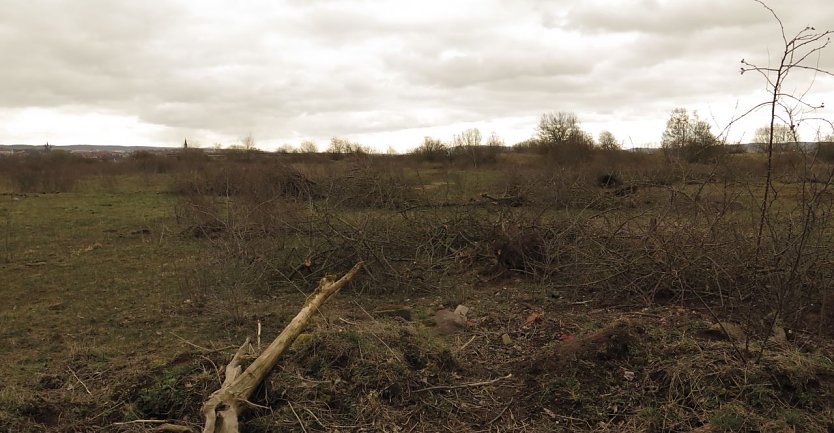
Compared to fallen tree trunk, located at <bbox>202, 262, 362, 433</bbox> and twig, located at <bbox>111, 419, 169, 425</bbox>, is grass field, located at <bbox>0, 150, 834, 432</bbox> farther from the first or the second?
fallen tree trunk, located at <bbox>202, 262, 362, 433</bbox>

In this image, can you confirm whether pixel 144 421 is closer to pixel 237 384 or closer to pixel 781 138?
pixel 237 384

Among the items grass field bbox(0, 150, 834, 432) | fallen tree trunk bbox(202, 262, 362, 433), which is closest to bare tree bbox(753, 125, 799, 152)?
grass field bbox(0, 150, 834, 432)

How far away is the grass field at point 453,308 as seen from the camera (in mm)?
3656

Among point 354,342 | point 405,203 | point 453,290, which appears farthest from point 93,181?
point 354,342

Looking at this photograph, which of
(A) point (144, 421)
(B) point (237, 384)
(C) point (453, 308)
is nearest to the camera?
(A) point (144, 421)

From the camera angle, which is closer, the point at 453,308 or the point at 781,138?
the point at 781,138

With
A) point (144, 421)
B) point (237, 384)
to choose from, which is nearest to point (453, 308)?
point (237, 384)

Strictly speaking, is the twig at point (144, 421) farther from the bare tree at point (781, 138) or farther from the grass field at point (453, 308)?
the bare tree at point (781, 138)

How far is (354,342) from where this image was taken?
429cm

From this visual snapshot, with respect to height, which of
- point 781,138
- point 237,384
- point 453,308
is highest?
point 781,138

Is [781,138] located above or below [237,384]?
above

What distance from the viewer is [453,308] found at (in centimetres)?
648

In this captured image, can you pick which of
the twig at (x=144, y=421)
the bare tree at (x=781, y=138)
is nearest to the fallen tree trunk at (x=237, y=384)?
the twig at (x=144, y=421)

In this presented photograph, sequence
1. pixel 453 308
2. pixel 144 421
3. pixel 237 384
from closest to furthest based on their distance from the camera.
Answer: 1. pixel 144 421
2. pixel 237 384
3. pixel 453 308
